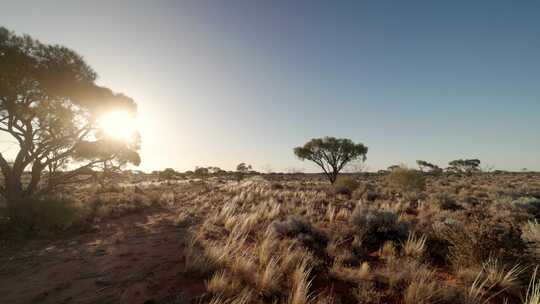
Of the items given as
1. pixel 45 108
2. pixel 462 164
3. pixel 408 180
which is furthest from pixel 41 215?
pixel 462 164

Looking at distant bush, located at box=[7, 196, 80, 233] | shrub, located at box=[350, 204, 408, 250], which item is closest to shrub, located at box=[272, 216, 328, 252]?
shrub, located at box=[350, 204, 408, 250]

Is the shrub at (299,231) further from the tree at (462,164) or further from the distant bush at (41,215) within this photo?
the tree at (462,164)

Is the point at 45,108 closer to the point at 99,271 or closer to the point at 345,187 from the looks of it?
the point at 99,271

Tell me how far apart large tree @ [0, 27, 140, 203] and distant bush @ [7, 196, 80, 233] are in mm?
1178

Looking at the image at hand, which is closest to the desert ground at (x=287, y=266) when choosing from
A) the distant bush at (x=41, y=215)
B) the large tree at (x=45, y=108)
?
the distant bush at (x=41, y=215)

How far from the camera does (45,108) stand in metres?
10.7

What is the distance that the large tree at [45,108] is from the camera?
387 inches

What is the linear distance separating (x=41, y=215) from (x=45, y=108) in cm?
581

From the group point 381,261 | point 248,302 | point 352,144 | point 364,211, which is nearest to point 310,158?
point 352,144

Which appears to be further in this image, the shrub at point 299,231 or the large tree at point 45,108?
the large tree at point 45,108

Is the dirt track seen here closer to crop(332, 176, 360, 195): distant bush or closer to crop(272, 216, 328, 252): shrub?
crop(272, 216, 328, 252): shrub

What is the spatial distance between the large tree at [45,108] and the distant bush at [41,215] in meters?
1.18

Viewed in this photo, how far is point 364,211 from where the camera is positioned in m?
7.94

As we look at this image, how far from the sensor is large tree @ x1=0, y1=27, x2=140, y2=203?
32.2 ft
